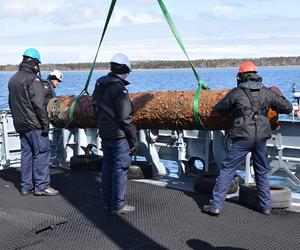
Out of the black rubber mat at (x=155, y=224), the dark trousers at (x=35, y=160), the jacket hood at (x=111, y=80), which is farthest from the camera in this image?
the dark trousers at (x=35, y=160)

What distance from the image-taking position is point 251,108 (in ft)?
18.9

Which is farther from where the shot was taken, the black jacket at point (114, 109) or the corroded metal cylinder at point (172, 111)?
the corroded metal cylinder at point (172, 111)

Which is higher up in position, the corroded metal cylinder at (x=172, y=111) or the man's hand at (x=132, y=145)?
the corroded metal cylinder at (x=172, y=111)

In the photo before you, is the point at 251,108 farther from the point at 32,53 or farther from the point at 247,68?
the point at 32,53

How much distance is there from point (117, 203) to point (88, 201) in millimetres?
732

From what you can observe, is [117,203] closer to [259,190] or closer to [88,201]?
[88,201]

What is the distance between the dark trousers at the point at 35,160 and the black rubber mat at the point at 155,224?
0.80ft

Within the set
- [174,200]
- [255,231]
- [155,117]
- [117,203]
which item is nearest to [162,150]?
[155,117]

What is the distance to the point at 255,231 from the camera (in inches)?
209

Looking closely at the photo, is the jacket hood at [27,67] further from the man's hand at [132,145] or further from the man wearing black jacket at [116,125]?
the man's hand at [132,145]

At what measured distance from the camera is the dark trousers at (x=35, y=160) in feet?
22.6

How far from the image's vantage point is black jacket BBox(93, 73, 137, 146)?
19.0ft

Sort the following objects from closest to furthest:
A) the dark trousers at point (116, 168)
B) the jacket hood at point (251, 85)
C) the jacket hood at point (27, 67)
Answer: the jacket hood at point (251, 85), the dark trousers at point (116, 168), the jacket hood at point (27, 67)

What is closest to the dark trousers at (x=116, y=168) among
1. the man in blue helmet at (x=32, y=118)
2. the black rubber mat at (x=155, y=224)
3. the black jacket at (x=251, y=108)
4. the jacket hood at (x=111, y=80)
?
the black rubber mat at (x=155, y=224)
